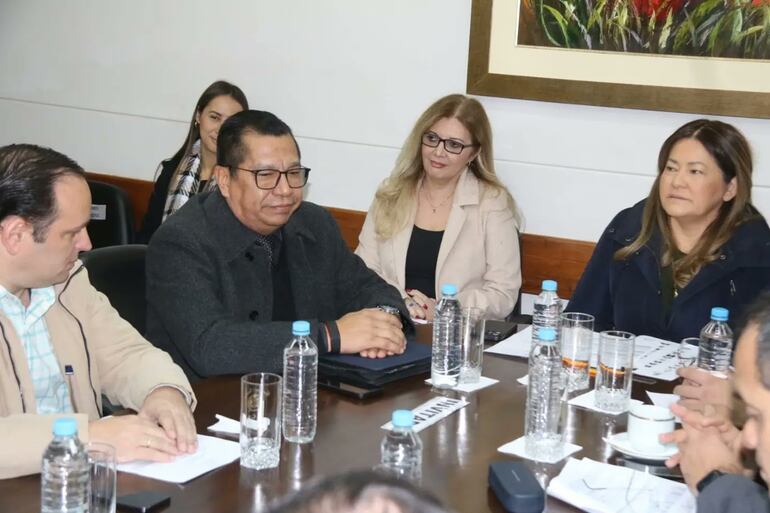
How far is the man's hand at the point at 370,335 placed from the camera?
8.38 feet

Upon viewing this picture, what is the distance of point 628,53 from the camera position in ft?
13.3

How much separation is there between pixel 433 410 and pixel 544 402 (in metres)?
0.28

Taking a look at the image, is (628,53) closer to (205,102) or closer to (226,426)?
(205,102)

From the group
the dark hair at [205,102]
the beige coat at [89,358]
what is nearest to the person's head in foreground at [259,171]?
the beige coat at [89,358]

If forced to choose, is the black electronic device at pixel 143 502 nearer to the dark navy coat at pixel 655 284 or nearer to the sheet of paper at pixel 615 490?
the sheet of paper at pixel 615 490

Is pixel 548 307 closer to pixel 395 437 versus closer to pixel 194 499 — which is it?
pixel 395 437

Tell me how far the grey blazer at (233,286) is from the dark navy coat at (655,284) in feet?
2.62

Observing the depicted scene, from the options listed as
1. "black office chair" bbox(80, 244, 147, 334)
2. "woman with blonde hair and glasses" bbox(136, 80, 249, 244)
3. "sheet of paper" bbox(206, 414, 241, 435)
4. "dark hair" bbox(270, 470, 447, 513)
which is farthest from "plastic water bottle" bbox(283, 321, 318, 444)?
"woman with blonde hair and glasses" bbox(136, 80, 249, 244)

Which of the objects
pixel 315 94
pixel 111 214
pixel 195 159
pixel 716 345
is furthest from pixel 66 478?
pixel 315 94

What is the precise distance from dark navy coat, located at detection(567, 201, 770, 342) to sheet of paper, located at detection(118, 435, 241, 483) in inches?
69.0

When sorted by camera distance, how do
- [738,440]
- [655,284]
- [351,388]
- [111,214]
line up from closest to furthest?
[738,440]
[351,388]
[655,284]
[111,214]

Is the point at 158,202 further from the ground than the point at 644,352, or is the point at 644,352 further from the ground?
the point at 158,202

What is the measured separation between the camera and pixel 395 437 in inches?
75.3

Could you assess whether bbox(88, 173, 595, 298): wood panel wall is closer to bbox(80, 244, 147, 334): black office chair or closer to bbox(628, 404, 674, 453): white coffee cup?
bbox(80, 244, 147, 334): black office chair
